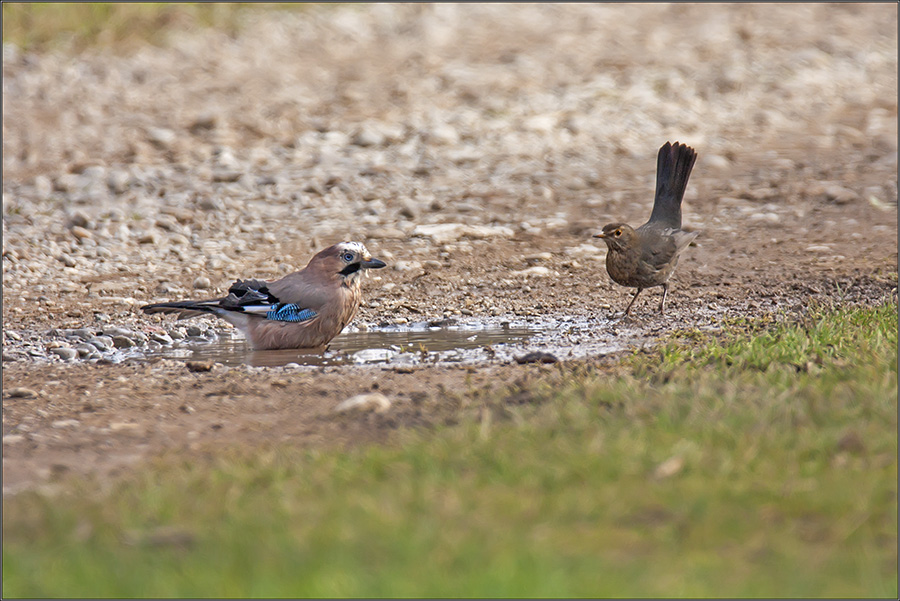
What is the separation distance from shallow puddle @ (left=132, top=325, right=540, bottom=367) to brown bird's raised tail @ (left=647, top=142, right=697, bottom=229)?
1.81 meters

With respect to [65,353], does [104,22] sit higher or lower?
higher

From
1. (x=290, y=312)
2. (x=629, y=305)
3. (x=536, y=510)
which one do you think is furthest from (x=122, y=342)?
(x=536, y=510)

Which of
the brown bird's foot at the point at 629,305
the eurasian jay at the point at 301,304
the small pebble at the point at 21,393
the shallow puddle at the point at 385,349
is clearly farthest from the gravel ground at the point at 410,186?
the eurasian jay at the point at 301,304

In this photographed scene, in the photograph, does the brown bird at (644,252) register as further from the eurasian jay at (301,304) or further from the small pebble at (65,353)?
the small pebble at (65,353)

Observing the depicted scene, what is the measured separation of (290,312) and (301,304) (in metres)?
0.11

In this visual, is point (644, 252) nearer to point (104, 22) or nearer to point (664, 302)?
point (664, 302)

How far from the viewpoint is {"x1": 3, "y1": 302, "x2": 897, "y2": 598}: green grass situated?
3469mm

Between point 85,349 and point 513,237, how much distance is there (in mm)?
4516

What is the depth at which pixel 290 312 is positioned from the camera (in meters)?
7.51

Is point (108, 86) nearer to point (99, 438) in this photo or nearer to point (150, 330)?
point (150, 330)

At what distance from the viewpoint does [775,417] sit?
15.7 ft

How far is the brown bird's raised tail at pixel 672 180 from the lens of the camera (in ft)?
29.3

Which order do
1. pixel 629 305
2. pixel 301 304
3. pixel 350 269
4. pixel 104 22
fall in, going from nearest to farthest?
pixel 301 304
pixel 350 269
pixel 629 305
pixel 104 22

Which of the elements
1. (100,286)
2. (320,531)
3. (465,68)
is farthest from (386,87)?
(320,531)
